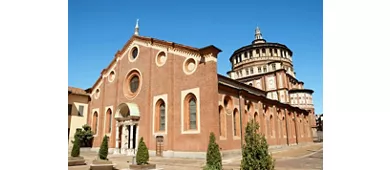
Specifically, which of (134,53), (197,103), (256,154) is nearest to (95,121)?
(134,53)

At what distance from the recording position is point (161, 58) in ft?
56.8

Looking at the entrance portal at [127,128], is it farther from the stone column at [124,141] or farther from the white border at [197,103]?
the white border at [197,103]

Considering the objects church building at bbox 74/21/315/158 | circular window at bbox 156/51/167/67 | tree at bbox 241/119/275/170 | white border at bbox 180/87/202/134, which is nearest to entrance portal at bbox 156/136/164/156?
church building at bbox 74/21/315/158

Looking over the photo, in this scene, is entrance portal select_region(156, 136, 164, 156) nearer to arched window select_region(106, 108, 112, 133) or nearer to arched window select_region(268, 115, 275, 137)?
arched window select_region(106, 108, 112, 133)

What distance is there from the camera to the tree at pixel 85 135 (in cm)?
2086

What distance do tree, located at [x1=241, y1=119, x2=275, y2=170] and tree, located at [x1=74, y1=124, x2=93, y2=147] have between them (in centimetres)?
2005

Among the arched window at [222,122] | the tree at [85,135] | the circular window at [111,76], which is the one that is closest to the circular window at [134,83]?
the circular window at [111,76]

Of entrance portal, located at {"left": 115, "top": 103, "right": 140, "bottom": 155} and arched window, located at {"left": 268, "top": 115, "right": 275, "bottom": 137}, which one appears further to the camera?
arched window, located at {"left": 268, "top": 115, "right": 275, "bottom": 137}

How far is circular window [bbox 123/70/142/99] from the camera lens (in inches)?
751

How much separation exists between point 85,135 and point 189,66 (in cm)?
1247
